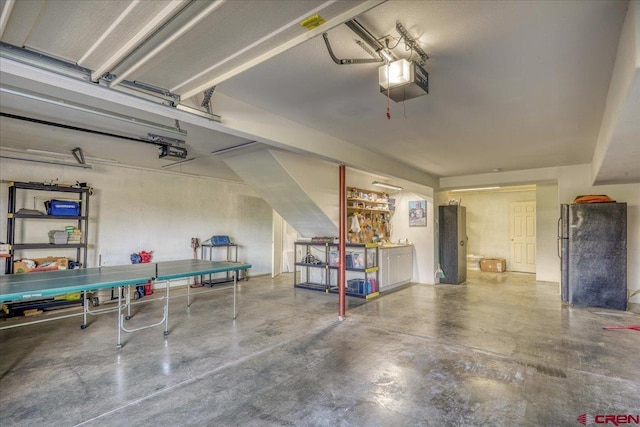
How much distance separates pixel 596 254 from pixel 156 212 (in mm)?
8784

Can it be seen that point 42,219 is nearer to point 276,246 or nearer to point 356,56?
point 276,246

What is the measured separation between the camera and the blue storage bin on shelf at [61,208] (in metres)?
5.45

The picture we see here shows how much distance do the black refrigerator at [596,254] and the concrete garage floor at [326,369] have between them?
16.0 inches

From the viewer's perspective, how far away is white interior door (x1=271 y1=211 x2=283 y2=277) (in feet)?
29.6

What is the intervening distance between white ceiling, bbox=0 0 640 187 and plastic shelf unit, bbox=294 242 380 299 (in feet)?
9.33

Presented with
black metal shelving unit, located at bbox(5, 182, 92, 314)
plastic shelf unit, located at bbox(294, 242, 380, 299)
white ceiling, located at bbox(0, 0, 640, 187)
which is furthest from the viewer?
plastic shelf unit, located at bbox(294, 242, 380, 299)

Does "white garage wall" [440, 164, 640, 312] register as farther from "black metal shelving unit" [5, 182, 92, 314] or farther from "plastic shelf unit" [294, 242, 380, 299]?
"black metal shelving unit" [5, 182, 92, 314]

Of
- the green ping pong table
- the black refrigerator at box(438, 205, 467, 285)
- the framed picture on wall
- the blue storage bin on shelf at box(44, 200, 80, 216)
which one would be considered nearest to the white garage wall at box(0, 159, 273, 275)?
the blue storage bin on shelf at box(44, 200, 80, 216)

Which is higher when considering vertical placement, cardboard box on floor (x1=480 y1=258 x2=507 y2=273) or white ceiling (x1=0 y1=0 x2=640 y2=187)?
white ceiling (x1=0 y1=0 x2=640 y2=187)

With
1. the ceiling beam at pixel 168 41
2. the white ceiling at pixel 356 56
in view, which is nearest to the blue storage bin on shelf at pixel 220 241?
the white ceiling at pixel 356 56

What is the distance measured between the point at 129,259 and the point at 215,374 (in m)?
4.70

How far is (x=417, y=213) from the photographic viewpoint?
8203 mm

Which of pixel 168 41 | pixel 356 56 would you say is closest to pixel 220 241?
pixel 356 56

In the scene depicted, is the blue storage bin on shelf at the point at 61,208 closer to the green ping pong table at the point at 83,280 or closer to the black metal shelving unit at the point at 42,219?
the black metal shelving unit at the point at 42,219
